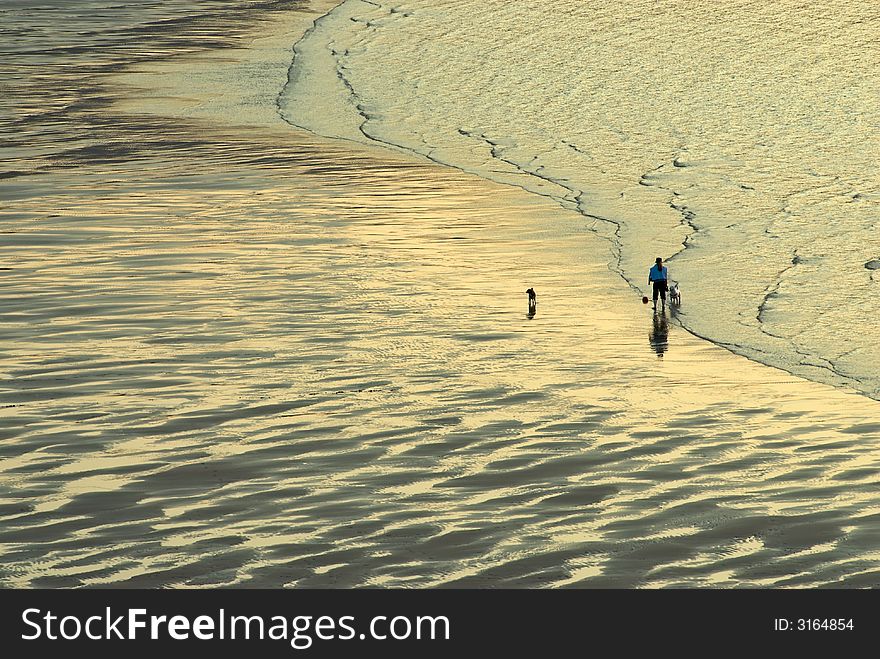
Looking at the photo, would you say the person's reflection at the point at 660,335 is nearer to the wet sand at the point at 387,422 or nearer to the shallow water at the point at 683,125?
the wet sand at the point at 387,422

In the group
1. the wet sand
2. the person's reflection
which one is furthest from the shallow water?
the wet sand

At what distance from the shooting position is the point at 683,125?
30047 millimetres

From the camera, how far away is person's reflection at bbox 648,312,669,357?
56.3 ft

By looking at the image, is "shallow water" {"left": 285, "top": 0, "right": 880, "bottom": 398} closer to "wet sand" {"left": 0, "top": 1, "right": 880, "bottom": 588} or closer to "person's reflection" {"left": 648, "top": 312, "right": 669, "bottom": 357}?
"person's reflection" {"left": 648, "top": 312, "right": 669, "bottom": 357}

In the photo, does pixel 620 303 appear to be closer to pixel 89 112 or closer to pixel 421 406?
pixel 421 406

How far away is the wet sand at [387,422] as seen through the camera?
37.1 ft

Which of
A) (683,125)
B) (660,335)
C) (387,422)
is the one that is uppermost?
(683,125)

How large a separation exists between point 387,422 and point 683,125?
56.8 ft

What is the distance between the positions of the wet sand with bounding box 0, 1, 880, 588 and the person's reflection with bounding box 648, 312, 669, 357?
2.2 inches

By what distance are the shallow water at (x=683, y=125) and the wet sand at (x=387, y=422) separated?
4.43ft

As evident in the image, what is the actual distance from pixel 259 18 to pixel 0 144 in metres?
21.6

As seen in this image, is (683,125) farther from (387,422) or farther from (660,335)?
(387,422)

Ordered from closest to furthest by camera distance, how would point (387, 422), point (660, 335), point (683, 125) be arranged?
1. point (387, 422)
2. point (660, 335)
3. point (683, 125)

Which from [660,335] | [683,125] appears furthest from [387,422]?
[683,125]
